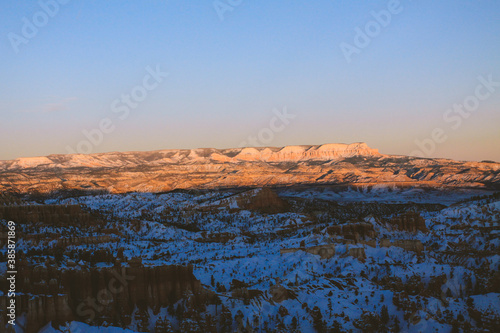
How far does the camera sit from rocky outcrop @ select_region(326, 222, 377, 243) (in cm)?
7144

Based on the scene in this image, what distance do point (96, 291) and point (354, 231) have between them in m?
39.3

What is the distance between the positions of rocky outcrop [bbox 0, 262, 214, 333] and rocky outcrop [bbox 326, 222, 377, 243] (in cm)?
2970

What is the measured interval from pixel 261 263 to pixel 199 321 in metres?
23.5

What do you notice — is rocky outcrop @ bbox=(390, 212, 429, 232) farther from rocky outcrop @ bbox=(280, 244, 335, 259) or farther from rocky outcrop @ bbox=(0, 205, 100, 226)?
rocky outcrop @ bbox=(0, 205, 100, 226)

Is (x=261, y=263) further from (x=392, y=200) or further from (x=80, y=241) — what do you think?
(x=392, y=200)

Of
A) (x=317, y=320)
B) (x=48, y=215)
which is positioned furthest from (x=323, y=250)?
(x=48, y=215)

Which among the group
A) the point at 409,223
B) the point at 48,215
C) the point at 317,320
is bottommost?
the point at 317,320

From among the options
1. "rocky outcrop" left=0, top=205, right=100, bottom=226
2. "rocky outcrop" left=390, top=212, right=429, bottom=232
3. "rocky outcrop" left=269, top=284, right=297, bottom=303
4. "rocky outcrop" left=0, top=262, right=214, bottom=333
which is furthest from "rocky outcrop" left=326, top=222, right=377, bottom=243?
"rocky outcrop" left=0, top=205, right=100, bottom=226

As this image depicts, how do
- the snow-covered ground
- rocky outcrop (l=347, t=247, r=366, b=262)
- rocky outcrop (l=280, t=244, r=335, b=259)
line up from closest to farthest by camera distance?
the snow-covered ground
rocky outcrop (l=347, t=247, r=366, b=262)
rocky outcrop (l=280, t=244, r=335, b=259)

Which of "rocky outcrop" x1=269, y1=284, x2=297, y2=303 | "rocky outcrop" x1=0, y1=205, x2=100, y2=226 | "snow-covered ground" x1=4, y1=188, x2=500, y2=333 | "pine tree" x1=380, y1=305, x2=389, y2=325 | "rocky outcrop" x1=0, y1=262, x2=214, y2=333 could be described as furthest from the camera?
"rocky outcrop" x1=0, y1=205, x2=100, y2=226

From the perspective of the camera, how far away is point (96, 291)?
4203 cm

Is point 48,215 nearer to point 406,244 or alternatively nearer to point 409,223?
point 406,244

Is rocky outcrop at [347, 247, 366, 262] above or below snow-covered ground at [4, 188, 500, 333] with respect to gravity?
above

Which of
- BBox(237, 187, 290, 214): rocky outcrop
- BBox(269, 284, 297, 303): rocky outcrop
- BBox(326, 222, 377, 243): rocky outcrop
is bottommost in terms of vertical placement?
BBox(269, 284, 297, 303): rocky outcrop
